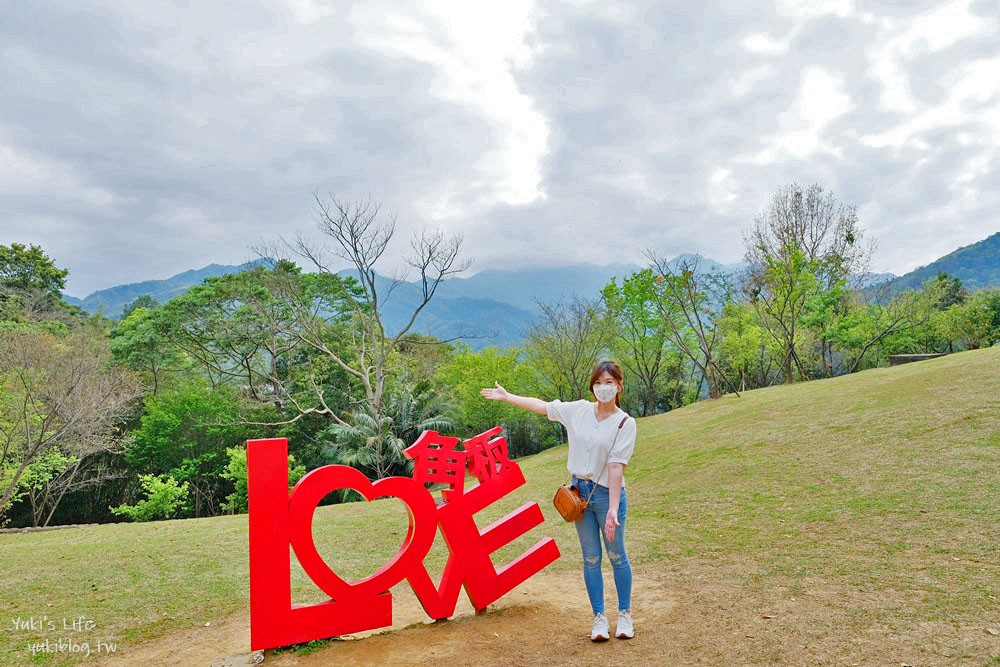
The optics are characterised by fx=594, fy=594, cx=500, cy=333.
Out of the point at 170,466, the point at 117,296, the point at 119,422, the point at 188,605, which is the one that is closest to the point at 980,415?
the point at 188,605

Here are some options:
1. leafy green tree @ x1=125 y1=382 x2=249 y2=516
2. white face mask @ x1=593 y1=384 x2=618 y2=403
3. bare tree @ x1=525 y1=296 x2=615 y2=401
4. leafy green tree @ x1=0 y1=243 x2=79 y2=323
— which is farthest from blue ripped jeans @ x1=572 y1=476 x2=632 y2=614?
leafy green tree @ x1=0 y1=243 x2=79 y2=323

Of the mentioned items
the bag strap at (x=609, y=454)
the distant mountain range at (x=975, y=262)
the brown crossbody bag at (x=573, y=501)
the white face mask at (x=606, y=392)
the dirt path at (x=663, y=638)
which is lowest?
the dirt path at (x=663, y=638)

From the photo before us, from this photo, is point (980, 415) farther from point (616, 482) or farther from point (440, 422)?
point (440, 422)

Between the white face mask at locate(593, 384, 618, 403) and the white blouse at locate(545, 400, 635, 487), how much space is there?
0.32 feet

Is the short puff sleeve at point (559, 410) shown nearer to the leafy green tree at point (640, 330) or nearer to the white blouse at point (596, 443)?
the white blouse at point (596, 443)

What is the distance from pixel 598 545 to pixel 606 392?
114 cm

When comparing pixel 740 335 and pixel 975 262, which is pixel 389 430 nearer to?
pixel 740 335

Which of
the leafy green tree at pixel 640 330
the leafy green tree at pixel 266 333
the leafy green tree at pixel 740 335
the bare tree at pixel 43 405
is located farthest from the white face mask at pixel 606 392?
the leafy green tree at pixel 740 335

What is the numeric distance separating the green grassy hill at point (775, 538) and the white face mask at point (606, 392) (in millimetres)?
2069

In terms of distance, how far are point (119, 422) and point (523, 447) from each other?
1848 cm

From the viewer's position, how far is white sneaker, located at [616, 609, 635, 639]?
175 inches

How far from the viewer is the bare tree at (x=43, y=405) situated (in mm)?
13641

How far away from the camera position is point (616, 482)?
160 inches

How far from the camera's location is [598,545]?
14.2 ft
